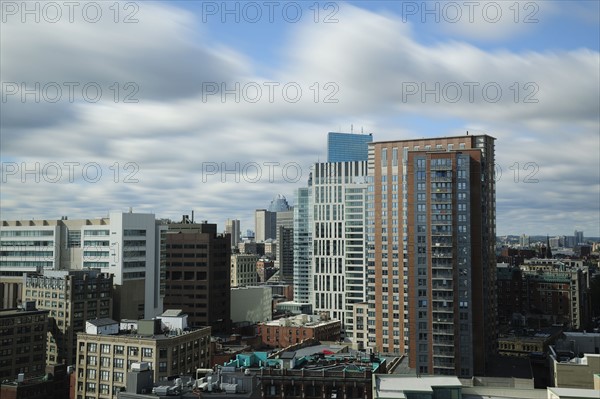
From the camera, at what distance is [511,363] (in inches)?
5022

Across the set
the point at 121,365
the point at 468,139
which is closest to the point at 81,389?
the point at 121,365

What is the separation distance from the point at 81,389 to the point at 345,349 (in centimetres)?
4683

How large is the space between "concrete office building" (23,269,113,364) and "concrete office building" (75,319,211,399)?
35.0 metres

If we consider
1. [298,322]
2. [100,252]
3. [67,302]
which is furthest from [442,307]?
[100,252]

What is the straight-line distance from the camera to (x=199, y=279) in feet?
632

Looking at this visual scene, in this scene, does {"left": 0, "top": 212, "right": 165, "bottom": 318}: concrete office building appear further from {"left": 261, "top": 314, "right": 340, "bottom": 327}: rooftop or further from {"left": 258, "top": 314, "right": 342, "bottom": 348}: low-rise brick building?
{"left": 261, "top": 314, "right": 340, "bottom": 327}: rooftop

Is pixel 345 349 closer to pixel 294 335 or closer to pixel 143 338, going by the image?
pixel 143 338

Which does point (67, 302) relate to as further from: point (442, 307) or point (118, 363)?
point (442, 307)

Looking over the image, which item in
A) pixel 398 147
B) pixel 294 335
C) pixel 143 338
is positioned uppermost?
pixel 398 147

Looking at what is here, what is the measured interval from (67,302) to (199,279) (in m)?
54.5

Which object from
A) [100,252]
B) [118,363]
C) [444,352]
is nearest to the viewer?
[118,363]

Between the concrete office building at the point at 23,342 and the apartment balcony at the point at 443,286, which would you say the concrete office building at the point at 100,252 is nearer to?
the concrete office building at the point at 23,342

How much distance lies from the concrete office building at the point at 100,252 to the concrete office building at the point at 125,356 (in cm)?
5413

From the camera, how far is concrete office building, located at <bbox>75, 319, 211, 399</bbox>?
4023 inches
